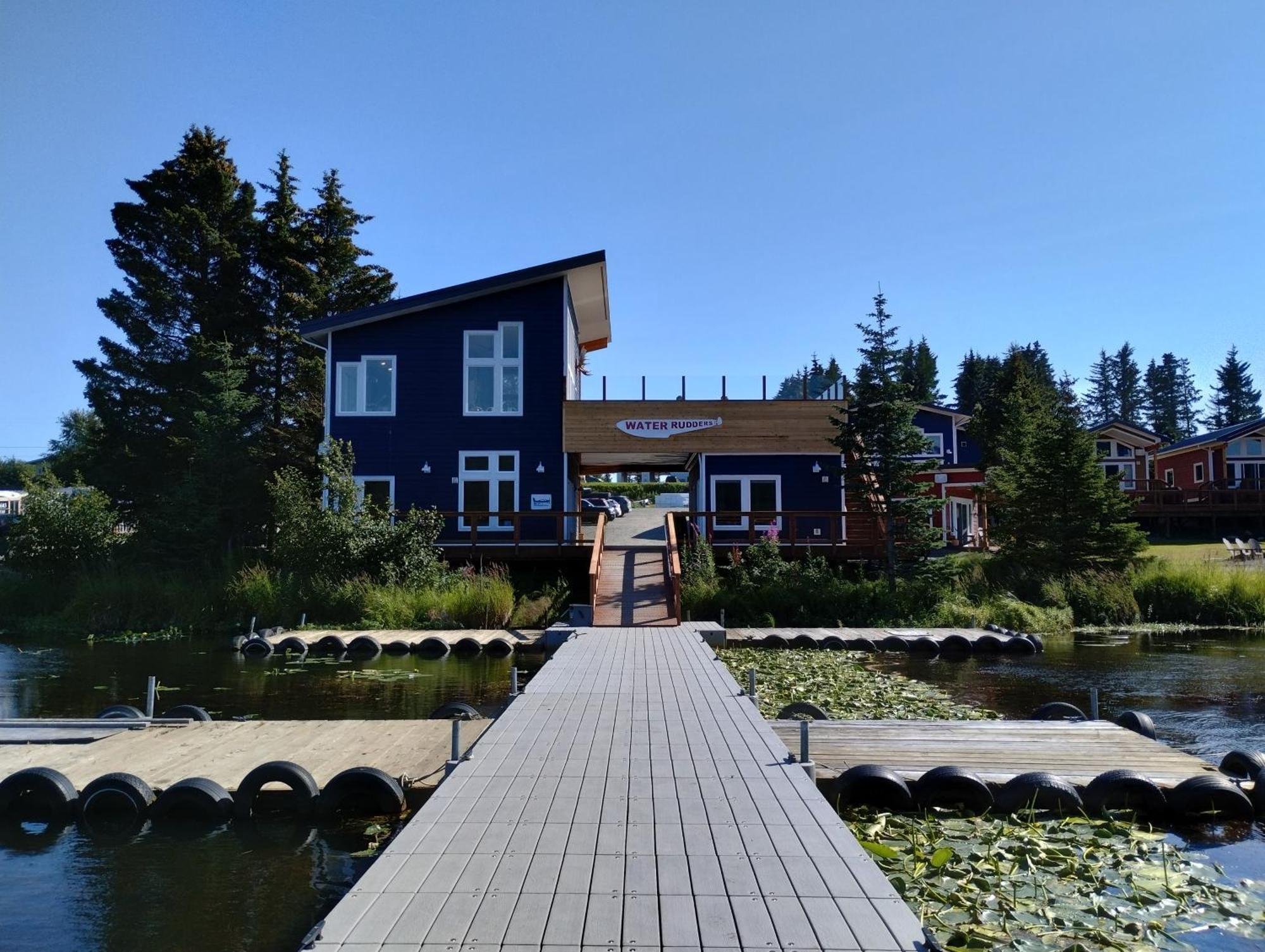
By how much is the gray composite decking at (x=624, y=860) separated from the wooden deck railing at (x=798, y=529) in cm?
1502

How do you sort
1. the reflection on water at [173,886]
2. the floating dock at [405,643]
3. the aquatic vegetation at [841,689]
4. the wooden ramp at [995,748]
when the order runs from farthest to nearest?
the floating dock at [405,643], the aquatic vegetation at [841,689], the wooden ramp at [995,748], the reflection on water at [173,886]

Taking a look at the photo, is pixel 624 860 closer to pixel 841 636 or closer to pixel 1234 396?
pixel 841 636

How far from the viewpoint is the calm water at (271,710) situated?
17.5ft

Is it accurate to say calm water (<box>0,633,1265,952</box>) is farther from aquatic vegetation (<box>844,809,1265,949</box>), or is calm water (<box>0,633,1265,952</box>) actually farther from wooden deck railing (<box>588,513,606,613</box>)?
wooden deck railing (<box>588,513,606,613</box>)

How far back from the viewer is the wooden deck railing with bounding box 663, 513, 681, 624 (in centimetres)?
1803

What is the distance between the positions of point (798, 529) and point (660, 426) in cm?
476

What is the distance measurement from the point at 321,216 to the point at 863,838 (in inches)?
1253

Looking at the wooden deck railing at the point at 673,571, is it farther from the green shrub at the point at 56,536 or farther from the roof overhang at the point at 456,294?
the green shrub at the point at 56,536


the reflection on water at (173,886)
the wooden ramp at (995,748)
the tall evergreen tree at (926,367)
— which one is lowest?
the reflection on water at (173,886)

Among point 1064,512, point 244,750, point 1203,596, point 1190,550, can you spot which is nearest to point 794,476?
point 1064,512

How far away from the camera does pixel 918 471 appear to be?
20922 millimetres

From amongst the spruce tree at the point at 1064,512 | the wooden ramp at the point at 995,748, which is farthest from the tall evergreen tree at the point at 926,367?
the wooden ramp at the point at 995,748

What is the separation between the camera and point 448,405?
25.6 m

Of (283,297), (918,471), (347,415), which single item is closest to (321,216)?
(283,297)
